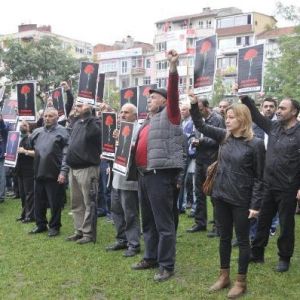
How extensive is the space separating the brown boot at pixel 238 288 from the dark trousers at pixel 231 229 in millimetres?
72

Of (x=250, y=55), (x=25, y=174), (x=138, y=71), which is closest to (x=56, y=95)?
(x=25, y=174)

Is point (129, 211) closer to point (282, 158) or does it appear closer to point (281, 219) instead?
point (281, 219)

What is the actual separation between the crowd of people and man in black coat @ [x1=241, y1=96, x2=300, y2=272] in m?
0.01

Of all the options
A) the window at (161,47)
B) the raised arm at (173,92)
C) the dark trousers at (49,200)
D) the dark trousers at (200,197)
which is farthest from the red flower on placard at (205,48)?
the window at (161,47)

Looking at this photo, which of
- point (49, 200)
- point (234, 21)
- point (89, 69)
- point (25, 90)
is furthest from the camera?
point (234, 21)

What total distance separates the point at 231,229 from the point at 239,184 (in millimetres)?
510

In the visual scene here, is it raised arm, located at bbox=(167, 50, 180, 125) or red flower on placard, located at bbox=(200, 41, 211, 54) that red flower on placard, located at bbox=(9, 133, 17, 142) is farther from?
raised arm, located at bbox=(167, 50, 180, 125)

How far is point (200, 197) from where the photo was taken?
848 cm

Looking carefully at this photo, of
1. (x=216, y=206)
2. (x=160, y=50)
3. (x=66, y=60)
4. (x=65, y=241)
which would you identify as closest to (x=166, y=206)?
(x=216, y=206)

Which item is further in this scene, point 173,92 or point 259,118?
point 259,118

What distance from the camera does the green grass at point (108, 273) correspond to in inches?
225

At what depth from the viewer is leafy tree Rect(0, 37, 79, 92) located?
33969 mm

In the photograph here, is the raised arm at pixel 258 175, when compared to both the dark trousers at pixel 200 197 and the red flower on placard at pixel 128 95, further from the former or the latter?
the red flower on placard at pixel 128 95

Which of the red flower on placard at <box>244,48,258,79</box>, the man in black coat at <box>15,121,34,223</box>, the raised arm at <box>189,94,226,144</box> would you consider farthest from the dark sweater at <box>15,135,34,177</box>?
the raised arm at <box>189,94,226,144</box>
